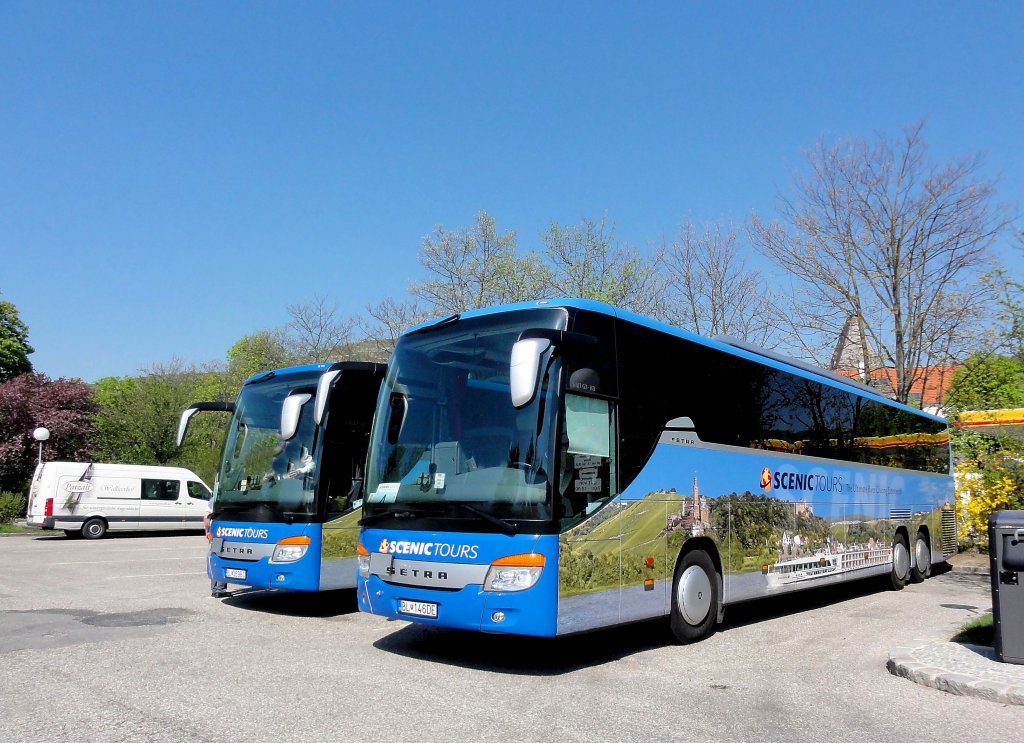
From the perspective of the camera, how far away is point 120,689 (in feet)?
20.6

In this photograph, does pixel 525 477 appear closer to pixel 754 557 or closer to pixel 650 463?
pixel 650 463

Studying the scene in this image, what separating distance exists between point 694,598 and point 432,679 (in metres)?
3.32

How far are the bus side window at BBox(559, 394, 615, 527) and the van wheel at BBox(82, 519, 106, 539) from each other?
24.9 m

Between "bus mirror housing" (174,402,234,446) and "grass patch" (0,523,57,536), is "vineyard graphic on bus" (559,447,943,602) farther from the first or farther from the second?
"grass patch" (0,523,57,536)

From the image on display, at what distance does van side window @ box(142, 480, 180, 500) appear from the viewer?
2917cm

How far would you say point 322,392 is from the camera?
966 centimetres

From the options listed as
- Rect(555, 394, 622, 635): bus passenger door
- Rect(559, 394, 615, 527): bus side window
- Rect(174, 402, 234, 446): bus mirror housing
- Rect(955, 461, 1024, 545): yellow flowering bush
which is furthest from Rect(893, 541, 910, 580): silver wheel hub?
Rect(174, 402, 234, 446): bus mirror housing

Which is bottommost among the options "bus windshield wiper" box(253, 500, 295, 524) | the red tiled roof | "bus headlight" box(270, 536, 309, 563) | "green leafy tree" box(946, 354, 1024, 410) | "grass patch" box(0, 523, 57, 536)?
"grass patch" box(0, 523, 57, 536)

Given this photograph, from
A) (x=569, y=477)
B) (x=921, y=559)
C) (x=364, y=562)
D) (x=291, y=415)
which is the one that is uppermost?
(x=291, y=415)

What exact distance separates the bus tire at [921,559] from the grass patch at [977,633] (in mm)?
5288

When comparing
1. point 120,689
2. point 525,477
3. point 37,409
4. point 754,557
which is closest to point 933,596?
point 754,557

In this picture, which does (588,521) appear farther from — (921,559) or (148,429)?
(148,429)

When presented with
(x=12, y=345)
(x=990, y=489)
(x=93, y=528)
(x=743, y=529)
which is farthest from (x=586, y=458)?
(x=12, y=345)

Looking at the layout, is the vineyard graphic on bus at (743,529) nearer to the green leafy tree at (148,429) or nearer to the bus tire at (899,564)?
the bus tire at (899,564)
